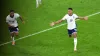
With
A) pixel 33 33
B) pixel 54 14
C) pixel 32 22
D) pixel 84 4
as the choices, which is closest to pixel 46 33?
pixel 33 33

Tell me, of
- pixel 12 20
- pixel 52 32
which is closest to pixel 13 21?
pixel 12 20

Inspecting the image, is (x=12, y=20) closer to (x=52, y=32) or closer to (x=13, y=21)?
(x=13, y=21)

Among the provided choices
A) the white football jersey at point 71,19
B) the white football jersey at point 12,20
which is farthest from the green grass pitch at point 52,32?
the white football jersey at point 71,19

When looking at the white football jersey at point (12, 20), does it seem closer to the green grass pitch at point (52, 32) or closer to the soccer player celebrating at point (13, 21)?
the soccer player celebrating at point (13, 21)

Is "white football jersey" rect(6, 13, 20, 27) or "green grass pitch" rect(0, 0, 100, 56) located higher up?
"white football jersey" rect(6, 13, 20, 27)

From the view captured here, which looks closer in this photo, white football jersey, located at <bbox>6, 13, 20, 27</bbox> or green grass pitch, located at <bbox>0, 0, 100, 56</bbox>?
green grass pitch, located at <bbox>0, 0, 100, 56</bbox>

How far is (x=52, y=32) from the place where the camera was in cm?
2323

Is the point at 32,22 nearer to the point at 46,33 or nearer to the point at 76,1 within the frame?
the point at 46,33

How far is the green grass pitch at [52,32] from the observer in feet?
63.4

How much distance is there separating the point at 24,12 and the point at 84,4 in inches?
233

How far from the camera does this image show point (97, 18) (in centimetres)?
2553

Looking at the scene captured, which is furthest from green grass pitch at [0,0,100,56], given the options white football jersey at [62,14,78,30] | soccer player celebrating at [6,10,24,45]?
white football jersey at [62,14,78,30]

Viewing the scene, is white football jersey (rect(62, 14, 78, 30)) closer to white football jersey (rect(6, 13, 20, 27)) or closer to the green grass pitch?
the green grass pitch

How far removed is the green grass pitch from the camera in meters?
19.3
